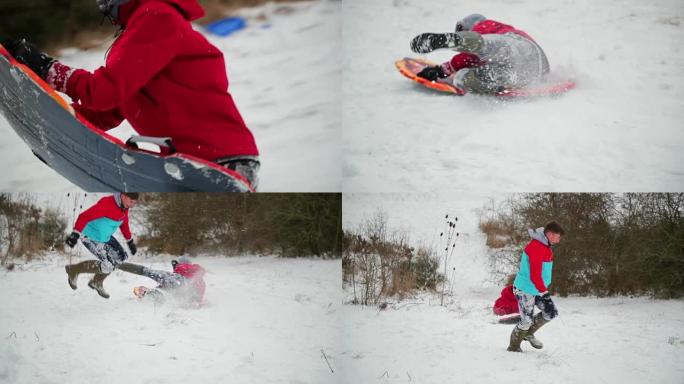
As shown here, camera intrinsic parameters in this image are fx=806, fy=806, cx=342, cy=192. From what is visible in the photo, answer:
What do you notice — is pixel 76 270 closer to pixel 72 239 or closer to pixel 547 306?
pixel 72 239

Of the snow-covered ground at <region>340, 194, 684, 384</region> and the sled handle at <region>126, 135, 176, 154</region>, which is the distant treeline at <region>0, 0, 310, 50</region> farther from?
the snow-covered ground at <region>340, 194, 684, 384</region>

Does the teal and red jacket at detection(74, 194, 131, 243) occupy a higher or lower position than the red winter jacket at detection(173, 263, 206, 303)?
higher

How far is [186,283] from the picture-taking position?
3.44 meters

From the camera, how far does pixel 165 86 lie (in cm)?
258

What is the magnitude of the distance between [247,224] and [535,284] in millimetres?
1285

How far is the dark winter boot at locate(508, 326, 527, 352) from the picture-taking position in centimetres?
346

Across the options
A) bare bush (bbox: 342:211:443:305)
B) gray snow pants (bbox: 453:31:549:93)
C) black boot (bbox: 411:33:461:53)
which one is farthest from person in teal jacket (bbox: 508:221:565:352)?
black boot (bbox: 411:33:461:53)

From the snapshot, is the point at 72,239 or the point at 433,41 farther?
the point at 433,41

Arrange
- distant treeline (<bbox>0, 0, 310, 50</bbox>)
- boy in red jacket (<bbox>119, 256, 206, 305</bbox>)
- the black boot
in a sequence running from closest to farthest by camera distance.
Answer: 1. distant treeline (<bbox>0, 0, 310, 50</bbox>)
2. boy in red jacket (<bbox>119, 256, 206, 305</bbox>)
3. the black boot

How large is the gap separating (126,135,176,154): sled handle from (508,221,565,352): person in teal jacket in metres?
1.66

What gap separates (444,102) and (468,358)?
1123 millimetres

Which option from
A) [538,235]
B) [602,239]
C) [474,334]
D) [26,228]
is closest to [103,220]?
[26,228]

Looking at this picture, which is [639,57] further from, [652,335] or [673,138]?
[652,335]

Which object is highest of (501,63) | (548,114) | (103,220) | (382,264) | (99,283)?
(501,63)
